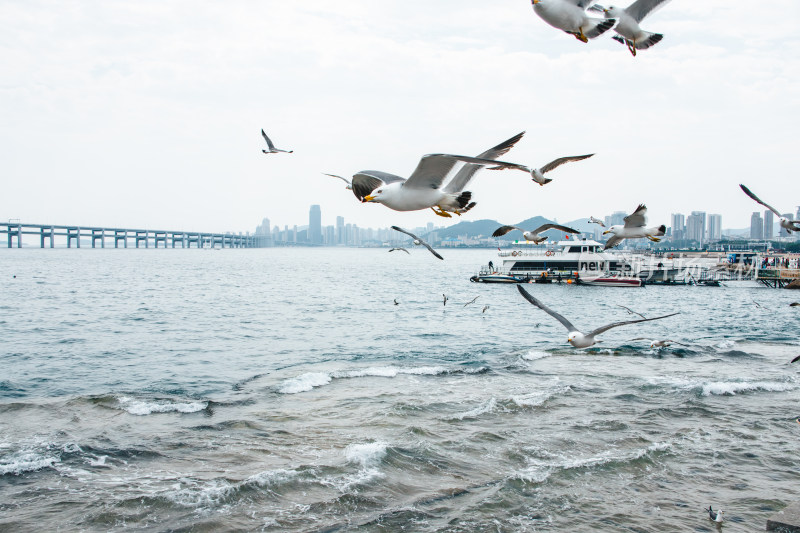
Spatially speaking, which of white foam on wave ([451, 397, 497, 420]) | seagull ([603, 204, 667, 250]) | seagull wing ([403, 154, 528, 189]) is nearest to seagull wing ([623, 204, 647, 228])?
seagull ([603, 204, 667, 250])

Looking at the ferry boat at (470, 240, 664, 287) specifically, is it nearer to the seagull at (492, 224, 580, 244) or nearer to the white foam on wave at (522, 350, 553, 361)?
the white foam on wave at (522, 350, 553, 361)

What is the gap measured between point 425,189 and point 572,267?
60098 millimetres

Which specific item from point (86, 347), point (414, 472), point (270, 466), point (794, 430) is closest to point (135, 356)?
point (86, 347)

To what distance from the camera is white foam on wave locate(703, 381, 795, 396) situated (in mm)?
15750

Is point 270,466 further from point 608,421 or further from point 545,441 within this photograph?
point 608,421

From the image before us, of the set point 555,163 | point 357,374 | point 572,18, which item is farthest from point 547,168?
point 357,374

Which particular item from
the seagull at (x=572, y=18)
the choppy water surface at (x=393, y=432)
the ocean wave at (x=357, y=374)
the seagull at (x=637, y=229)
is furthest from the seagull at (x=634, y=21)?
the ocean wave at (x=357, y=374)

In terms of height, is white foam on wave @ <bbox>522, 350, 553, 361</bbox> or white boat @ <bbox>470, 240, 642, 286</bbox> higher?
white boat @ <bbox>470, 240, 642, 286</bbox>

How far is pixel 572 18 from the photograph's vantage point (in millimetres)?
5316

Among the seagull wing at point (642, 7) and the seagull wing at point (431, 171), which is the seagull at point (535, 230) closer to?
the seagull wing at point (431, 171)

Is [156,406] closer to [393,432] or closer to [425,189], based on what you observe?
[393,432]

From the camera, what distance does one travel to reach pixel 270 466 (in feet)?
Answer: 34.0

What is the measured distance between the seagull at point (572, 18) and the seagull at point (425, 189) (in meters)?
1.37

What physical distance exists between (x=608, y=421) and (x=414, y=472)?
5.05m
